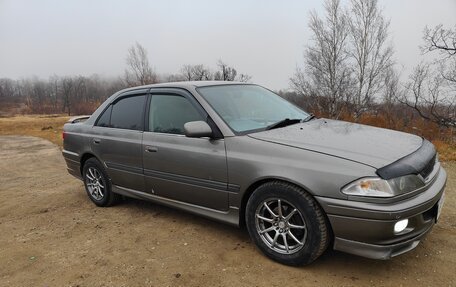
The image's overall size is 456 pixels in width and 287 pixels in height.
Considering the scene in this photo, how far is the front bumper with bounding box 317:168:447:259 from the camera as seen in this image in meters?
2.54

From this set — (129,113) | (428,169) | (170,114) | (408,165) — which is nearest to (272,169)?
(408,165)

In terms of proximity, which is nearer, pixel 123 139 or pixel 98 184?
pixel 123 139

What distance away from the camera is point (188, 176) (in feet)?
12.0

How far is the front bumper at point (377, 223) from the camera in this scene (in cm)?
254

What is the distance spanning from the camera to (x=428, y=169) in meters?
3.00

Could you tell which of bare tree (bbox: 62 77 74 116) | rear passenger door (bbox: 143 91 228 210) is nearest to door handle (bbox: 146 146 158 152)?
rear passenger door (bbox: 143 91 228 210)

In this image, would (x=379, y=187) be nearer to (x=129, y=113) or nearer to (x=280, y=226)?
(x=280, y=226)

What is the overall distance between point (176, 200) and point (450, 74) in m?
21.0

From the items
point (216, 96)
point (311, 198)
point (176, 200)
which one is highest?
point (216, 96)

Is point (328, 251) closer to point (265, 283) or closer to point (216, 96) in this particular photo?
point (265, 283)

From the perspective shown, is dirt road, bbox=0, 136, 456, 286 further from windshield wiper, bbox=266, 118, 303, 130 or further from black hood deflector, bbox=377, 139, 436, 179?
windshield wiper, bbox=266, 118, 303, 130

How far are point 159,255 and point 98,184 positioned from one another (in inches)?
78.4

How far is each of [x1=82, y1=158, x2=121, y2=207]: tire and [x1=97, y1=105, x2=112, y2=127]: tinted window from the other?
20.1 inches

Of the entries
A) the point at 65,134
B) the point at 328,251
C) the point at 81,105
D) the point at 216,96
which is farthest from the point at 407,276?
the point at 81,105
